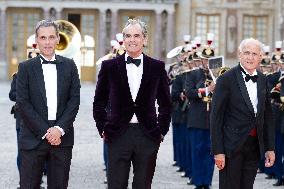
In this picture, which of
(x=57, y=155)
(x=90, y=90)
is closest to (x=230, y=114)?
(x=57, y=155)

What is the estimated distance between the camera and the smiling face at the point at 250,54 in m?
6.59

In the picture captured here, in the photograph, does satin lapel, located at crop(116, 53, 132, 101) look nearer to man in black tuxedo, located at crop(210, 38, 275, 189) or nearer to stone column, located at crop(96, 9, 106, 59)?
man in black tuxedo, located at crop(210, 38, 275, 189)

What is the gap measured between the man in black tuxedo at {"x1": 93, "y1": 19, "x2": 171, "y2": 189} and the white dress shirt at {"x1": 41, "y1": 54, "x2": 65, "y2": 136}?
1.17 feet

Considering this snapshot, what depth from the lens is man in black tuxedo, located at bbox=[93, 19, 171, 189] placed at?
634 centimetres

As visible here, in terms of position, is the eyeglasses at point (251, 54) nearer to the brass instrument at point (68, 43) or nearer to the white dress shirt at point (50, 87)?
the white dress shirt at point (50, 87)

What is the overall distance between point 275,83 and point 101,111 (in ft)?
19.0

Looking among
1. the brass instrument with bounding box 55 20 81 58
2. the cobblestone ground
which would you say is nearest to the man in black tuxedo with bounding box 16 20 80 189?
the cobblestone ground

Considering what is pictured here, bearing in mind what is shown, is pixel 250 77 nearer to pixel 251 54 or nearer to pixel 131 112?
pixel 251 54

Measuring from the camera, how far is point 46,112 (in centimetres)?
655

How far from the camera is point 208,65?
1056 centimetres

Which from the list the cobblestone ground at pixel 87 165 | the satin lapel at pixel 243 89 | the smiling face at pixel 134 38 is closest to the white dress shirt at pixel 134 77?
the smiling face at pixel 134 38

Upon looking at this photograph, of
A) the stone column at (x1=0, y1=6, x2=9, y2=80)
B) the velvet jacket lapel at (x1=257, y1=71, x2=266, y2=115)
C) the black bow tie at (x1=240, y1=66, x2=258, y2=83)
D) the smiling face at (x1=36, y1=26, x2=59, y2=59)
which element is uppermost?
the smiling face at (x1=36, y1=26, x2=59, y2=59)

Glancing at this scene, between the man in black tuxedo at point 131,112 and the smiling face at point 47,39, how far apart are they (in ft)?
1.51

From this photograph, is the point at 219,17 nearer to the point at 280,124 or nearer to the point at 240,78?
the point at 280,124
